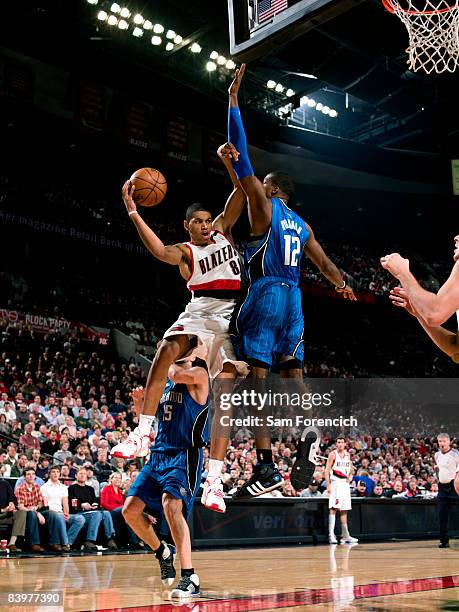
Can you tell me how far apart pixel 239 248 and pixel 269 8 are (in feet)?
27.1

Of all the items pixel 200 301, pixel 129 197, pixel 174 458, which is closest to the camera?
pixel 129 197

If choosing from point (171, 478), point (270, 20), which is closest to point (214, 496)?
point (171, 478)

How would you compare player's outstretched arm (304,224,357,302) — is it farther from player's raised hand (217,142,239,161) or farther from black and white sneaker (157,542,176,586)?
black and white sneaker (157,542,176,586)

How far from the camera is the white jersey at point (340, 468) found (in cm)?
1239

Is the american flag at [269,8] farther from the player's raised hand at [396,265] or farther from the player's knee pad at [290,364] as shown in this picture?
the player's knee pad at [290,364]

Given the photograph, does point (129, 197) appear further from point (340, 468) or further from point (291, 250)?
point (340, 468)

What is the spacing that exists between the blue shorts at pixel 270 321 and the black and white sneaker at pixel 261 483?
0.66 m

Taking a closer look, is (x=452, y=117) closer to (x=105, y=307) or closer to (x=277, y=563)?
(x=105, y=307)

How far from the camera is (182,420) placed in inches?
238

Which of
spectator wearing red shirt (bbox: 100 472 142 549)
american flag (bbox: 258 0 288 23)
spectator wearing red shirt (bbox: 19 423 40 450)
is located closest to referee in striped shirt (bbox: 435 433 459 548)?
spectator wearing red shirt (bbox: 100 472 142 549)

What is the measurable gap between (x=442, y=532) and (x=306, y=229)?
8.11 m

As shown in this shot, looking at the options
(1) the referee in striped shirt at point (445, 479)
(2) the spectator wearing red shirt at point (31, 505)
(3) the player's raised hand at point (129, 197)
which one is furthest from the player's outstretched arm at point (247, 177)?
(1) the referee in striped shirt at point (445, 479)

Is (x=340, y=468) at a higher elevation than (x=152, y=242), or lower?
lower

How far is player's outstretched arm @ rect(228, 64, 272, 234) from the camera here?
454cm
